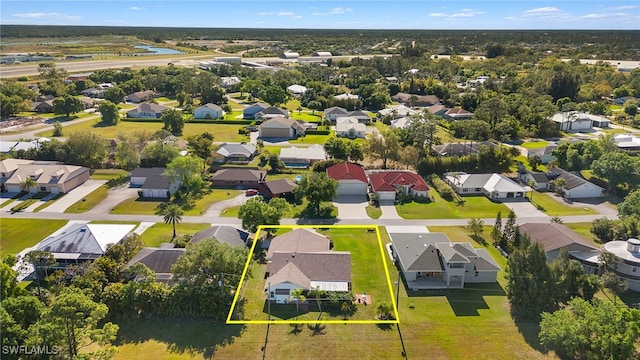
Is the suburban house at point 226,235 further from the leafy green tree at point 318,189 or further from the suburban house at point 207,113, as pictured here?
the suburban house at point 207,113

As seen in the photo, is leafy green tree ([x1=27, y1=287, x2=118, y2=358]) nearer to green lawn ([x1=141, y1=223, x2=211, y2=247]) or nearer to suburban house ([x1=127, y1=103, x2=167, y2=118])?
green lawn ([x1=141, y1=223, x2=211, y2=247])

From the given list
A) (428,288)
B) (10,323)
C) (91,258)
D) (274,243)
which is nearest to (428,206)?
(428,288)

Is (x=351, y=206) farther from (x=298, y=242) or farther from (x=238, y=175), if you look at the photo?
(x=238, y=175)

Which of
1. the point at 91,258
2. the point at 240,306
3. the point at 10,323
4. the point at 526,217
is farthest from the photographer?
the point at 526,217

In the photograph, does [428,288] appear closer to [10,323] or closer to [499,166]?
[10,323]

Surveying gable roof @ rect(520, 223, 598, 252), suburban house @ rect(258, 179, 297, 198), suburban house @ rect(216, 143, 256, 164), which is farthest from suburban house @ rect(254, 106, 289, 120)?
gable roof @ rect(520, 223, 598, 252)

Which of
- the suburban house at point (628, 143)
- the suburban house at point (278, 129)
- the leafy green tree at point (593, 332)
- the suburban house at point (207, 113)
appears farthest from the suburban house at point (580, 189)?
the suburban house at point (207, 113)
